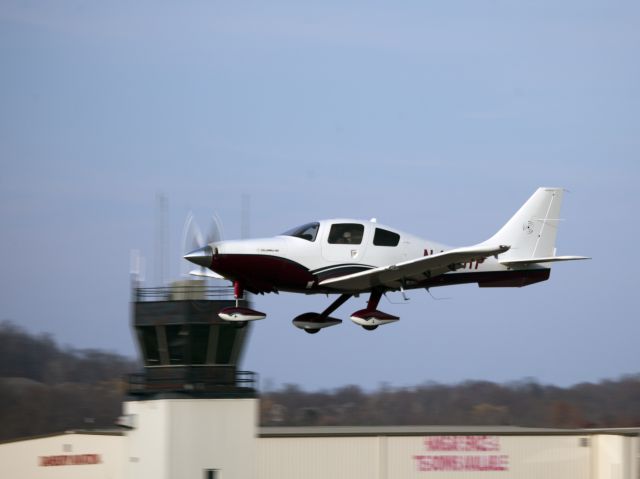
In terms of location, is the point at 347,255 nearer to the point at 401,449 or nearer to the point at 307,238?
the point at 307,238

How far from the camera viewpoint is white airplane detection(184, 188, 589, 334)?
23984 millimetres

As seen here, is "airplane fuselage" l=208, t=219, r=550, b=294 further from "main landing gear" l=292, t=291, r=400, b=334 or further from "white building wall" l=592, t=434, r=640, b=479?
"white building wall" l=592, t=434, r=640, b=479

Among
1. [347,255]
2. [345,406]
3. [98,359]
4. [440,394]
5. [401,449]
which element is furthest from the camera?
[98,359]

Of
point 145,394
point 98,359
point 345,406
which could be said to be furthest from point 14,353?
Answer: point 145,394

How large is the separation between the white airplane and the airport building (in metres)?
4.91

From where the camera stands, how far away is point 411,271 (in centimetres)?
2412

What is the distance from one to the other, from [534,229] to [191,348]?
9040mm

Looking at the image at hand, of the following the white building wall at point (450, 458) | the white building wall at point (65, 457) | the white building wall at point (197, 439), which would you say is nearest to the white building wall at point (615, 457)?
the white building wall at point (450, 458)

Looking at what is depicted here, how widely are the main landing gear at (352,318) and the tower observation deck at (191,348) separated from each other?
4.46 m

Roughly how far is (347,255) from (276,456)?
8247 millimetres

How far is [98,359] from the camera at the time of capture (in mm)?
65375

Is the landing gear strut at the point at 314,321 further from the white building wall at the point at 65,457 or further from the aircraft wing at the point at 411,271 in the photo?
the white building wall at the point at 65,457

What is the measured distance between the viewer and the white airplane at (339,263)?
78.7 feet

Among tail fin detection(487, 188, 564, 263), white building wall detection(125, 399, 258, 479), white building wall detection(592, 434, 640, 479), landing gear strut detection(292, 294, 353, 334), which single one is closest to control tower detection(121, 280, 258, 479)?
white building wall detection(125, 399, 258, 479)
